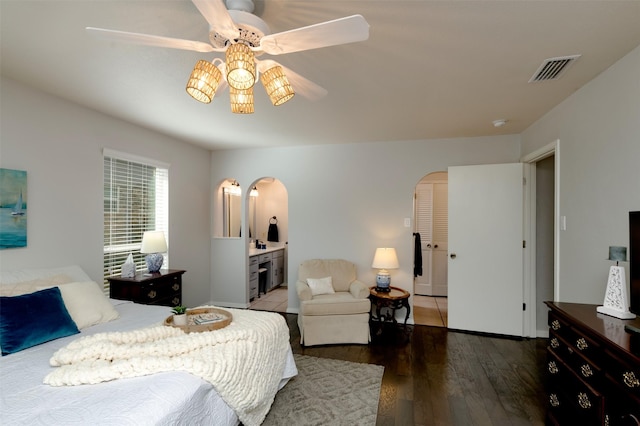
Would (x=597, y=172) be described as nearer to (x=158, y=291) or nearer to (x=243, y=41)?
(x=243, y=41)

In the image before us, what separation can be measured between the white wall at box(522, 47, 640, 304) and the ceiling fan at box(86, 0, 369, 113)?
76.5 inches

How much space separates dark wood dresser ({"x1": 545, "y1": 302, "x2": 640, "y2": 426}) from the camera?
1.25 m

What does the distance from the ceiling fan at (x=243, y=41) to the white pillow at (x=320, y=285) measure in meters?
2.65

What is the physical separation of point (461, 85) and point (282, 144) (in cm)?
259

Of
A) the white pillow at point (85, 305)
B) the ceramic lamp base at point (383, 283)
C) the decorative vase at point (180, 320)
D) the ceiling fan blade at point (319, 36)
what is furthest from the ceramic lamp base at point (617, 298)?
the white pillow at point (85, 305)

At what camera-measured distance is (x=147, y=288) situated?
3.03 m

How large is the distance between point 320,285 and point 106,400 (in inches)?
105

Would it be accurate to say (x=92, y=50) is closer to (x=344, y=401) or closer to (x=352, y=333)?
(x=344, y=401)

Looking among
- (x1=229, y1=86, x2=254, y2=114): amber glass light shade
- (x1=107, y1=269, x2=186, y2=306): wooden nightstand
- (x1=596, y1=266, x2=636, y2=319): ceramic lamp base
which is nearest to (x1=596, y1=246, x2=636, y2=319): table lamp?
(x1=596, y1=266, x2=636, y2=319): ceramic lamp base

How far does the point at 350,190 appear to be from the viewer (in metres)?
4.25

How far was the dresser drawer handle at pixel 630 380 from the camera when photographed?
47.3 inches

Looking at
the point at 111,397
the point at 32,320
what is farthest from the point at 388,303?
the point at 32,320

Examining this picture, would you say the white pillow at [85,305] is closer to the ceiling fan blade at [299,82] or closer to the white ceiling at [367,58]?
the white ceiling at [367,58]

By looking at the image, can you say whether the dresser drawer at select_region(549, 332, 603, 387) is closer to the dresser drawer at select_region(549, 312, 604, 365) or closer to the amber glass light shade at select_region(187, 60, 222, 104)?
the dresser drawer at select_region(549, 312, 604, 365)
